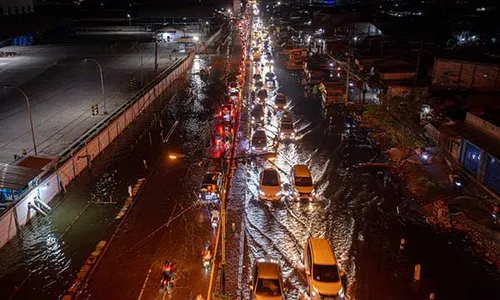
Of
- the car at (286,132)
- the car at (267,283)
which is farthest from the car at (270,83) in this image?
the car at (267,283)

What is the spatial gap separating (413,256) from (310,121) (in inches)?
894

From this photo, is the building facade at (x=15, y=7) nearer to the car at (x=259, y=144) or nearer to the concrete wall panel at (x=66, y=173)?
the concrete wall panel at (x=66, y=173)

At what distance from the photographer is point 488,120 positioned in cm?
2778

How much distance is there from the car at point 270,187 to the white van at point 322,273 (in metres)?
6.81

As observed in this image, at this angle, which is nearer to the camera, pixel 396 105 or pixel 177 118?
pixel 396 105

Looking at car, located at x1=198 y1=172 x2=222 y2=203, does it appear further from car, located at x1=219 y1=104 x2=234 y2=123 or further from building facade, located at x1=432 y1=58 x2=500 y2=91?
building facade, located at x1=432 y1=58 x2=500 y2=91

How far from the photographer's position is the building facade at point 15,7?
87.2 meters

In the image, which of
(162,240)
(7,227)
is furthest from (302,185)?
(7,227)

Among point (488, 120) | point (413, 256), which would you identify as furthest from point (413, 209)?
point (488, 120)

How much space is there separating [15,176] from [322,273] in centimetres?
1757

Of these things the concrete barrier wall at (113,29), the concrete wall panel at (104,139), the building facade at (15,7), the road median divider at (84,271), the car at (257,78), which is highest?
the building facade at (15,7)

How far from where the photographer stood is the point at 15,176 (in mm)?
24250

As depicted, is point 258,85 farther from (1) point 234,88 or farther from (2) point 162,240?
(2) point 162,240

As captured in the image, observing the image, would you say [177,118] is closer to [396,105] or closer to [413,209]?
[396,105]
